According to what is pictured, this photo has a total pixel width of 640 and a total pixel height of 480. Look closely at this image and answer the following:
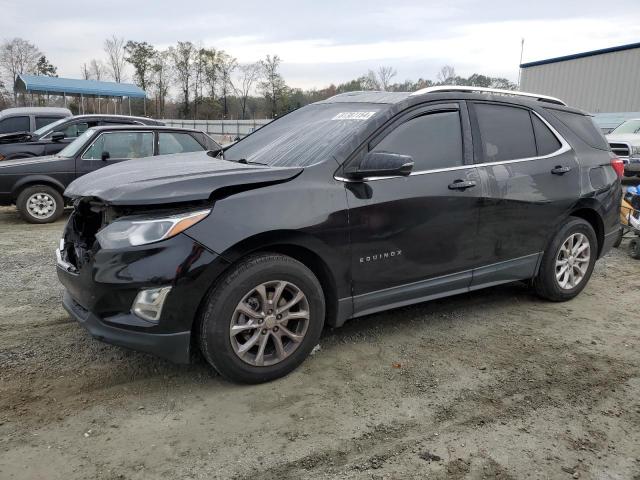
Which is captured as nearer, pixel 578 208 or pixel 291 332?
pixel 291 332

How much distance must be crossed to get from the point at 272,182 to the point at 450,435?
5.86 ft

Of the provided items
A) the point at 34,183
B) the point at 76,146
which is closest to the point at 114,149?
the point at 76,146

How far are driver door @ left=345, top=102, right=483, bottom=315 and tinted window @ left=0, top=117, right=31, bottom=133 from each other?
12270mm

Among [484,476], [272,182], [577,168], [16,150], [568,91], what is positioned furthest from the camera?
[568,91]

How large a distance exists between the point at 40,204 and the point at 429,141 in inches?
282

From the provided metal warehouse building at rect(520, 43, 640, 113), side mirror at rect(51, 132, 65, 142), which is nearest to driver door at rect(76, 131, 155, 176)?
side mirror at rect(51, 132, 65, 142)

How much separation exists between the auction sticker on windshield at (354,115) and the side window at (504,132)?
997mm

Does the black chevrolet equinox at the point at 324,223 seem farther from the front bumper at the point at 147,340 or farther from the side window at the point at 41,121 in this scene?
the side window at the point at 41,121

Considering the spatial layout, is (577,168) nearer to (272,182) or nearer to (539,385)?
(539,385)

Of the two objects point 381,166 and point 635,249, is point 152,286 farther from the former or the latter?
point 635,249

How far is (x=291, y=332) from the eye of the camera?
3.30 m

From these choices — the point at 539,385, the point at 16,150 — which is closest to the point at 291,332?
the point at 539,385

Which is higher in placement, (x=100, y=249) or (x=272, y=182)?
(x=272, y=182)

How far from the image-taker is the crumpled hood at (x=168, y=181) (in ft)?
9.61
